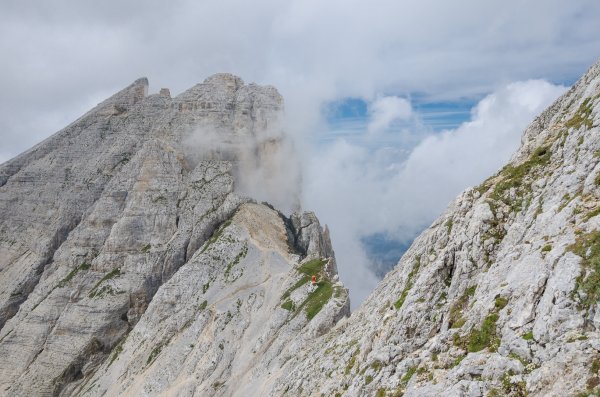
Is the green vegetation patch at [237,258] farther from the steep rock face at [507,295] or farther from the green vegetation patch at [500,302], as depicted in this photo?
the green vegetation patch at [500,302]

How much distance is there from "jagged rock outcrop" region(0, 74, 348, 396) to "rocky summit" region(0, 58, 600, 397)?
0.47 meters

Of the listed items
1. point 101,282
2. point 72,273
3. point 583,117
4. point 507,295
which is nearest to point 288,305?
point 583,117

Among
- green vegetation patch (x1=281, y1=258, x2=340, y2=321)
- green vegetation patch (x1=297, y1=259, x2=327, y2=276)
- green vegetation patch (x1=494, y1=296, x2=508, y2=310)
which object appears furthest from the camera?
green vegetation patch (x1=297, y1=259, x2=327, y2=276)

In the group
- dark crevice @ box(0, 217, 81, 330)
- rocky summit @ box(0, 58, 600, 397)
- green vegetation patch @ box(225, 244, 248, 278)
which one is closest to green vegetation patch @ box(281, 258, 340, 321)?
rocky summit @ box(0, 58, 600, 397)

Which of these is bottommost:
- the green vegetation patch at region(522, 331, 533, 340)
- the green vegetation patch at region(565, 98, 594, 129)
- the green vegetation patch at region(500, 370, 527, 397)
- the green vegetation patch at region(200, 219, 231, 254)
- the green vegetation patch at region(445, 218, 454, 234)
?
the green vegetation patch at region(500, 370, 527, 397)

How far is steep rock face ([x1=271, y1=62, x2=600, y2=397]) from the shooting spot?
19250 mm

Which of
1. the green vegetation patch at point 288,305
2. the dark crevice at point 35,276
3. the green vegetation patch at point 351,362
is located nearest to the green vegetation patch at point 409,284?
the green vegetation patch at point 351,362

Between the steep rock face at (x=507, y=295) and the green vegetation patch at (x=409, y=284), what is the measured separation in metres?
0.14

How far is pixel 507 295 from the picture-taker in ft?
77.3

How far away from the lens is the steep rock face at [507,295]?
1925cm

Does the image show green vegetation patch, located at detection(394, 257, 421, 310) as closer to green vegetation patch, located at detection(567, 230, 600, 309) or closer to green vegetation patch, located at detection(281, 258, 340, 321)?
green vegetation patch, located at detection(567, 230, 600, 309)

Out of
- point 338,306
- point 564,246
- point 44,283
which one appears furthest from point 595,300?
point 44,283

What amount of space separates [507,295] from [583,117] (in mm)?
15896

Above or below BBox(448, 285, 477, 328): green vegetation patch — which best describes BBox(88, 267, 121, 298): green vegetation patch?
above
